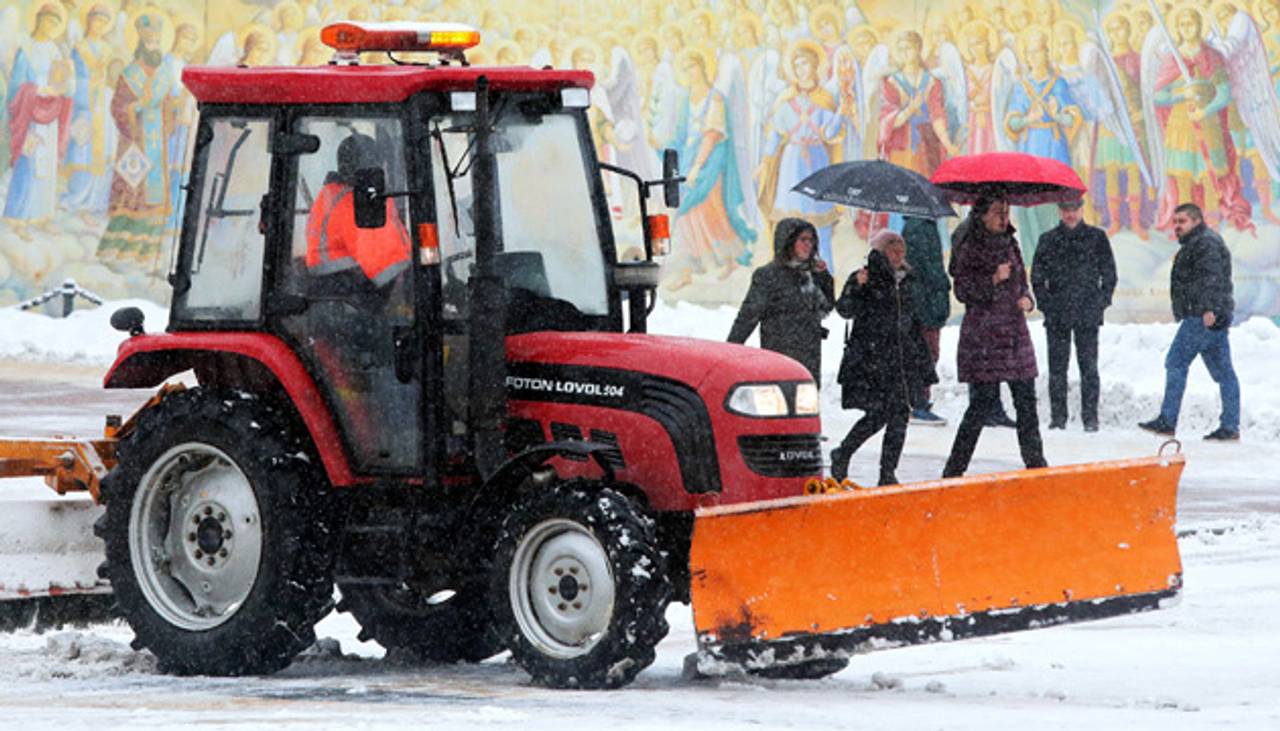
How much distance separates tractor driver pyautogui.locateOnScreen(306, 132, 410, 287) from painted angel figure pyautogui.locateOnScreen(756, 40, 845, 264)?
21702 millimetres

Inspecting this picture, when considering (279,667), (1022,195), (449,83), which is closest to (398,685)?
(279,667)

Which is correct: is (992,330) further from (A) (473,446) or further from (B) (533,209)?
(A) (473,446)

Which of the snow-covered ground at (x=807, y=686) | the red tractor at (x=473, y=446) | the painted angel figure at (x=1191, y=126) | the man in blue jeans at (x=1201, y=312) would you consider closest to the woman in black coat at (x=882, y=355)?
the snow-covered ground at (x=807, y=686)

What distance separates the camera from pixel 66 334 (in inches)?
1072

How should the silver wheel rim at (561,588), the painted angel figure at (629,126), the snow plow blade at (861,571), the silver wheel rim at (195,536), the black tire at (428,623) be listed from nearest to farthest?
the snow plow blade at (861,571) → the silver wheel rim at (561,588) → the silver wheel rim at (195,536) → the black tire at (428,623) → the painted angel figure at (629,126)

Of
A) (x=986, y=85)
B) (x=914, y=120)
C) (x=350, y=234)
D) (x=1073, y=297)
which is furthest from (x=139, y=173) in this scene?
(x=350, y=234)

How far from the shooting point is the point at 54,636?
9.41 meters

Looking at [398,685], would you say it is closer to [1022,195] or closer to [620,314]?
[620,314]

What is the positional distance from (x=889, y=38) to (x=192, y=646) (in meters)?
23.0

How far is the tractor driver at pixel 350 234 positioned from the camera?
870 cm

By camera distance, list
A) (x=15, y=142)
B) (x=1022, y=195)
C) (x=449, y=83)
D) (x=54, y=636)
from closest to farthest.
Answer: (x=449, y=83), (x=54, y=636), (x=1022, y=195), (x=15, y=142)

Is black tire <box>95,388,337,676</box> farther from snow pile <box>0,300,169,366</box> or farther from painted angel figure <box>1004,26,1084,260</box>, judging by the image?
painted angel figure <box>1004,26,1084,260</box>

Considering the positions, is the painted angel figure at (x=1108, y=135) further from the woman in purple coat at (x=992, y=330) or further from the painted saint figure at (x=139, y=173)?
the woman in purple coat at (x=992, y=330)

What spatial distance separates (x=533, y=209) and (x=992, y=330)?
18.3ft
